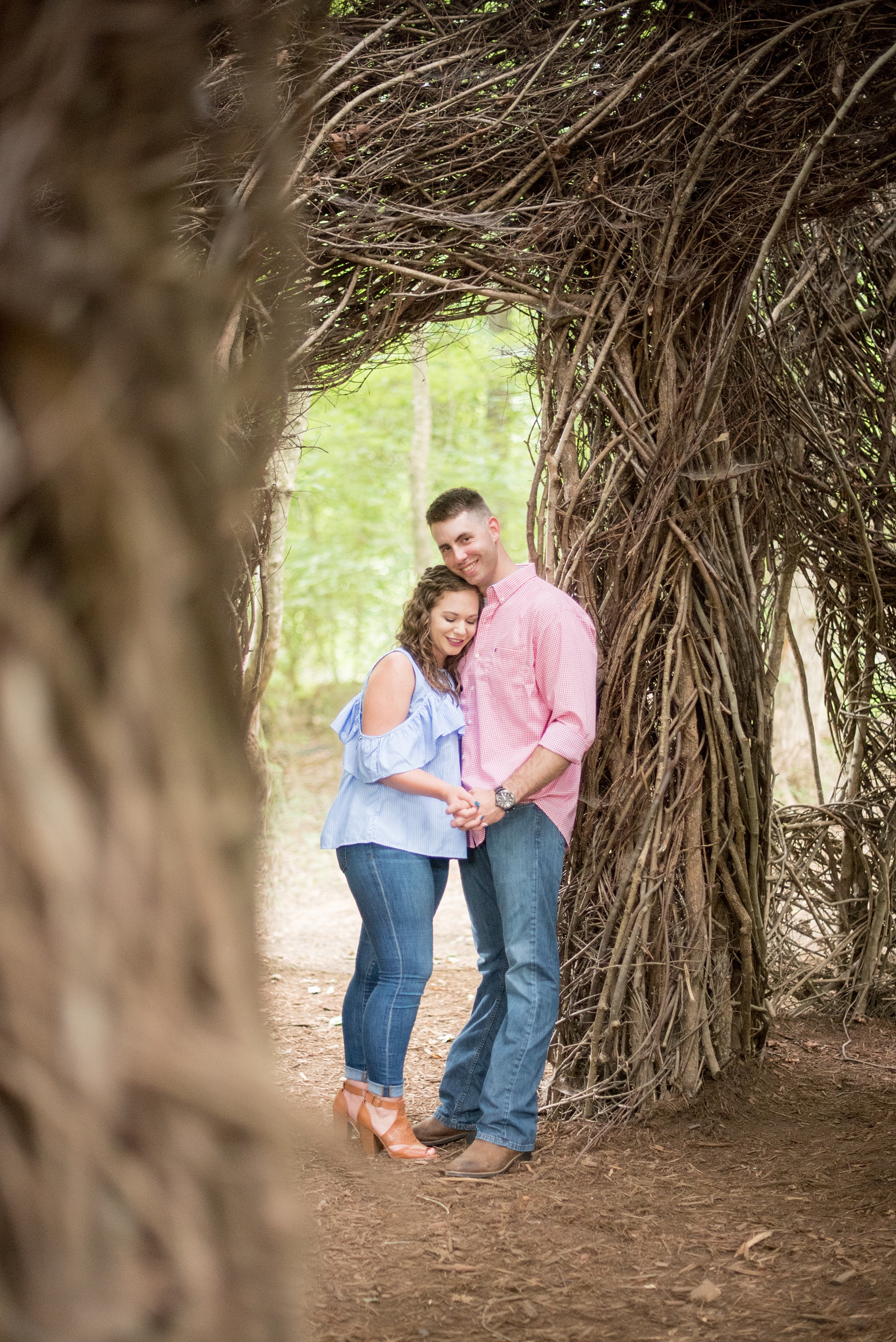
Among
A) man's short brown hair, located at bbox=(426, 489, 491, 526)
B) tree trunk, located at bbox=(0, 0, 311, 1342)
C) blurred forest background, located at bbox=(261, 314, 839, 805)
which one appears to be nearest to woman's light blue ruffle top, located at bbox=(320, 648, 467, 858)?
man's short brown hair, located at bbox=(426, 489, 491, 526)

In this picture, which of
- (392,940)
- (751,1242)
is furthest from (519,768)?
(751,1242)

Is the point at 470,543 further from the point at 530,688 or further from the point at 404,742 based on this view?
the point at 404,742

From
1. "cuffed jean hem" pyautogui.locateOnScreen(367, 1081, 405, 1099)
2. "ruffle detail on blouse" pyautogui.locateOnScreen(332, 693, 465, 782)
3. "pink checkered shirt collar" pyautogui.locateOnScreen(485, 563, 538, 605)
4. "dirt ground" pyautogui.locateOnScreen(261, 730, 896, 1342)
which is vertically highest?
"pink checkered shirt collar" pyautogui.locateOnScreen(485, 563, 538, 605)

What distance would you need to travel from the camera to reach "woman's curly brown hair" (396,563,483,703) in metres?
3.08

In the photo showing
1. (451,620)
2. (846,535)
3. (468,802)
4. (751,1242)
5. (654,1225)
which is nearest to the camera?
(751,1242)

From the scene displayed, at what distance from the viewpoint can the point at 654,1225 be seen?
2.62 metres

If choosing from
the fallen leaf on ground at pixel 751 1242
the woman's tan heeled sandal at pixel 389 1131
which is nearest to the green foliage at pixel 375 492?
the woman's tan heeled sandal at pixel 389 1131

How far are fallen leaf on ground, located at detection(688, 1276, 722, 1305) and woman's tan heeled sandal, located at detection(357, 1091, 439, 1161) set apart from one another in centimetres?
93

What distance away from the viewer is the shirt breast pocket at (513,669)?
298cm

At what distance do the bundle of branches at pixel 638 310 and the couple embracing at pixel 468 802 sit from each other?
264 millimetres

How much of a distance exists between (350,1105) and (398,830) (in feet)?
2.70

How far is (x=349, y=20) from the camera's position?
2980 millimetres

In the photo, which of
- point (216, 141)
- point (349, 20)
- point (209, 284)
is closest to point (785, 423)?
point (349, 20)

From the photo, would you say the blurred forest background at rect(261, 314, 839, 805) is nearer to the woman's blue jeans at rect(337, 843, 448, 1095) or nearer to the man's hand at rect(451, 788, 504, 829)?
the woman's blue jeans at rect(337, 843, 448, 1095)
